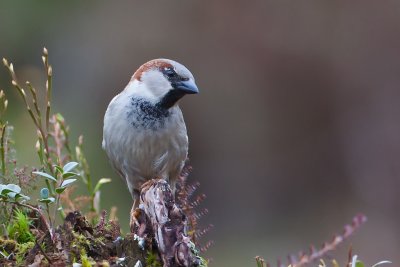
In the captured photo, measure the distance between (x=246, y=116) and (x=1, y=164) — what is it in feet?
19.3

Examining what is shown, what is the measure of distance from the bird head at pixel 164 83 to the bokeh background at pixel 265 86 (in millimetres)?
4835

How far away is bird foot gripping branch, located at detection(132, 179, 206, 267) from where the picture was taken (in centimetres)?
211

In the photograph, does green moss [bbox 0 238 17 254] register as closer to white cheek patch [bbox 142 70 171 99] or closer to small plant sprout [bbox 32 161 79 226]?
small plant sprout [bbox 32 161 79 226]

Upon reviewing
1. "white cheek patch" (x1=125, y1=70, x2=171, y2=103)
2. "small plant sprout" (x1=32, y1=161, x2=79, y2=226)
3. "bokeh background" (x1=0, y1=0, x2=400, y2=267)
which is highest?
"white cheek patch" (x1=125, y1=70, x2=171, y2=103)

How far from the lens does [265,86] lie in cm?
838

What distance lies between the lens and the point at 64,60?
8.46m

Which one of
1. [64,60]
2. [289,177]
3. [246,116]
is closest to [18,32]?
[64,60]

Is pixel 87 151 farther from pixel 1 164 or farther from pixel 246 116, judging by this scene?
pixel 1 164

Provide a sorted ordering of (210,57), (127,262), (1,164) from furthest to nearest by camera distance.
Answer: (210,57) → (1,164) → (127,262)

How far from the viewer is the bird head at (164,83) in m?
3.05

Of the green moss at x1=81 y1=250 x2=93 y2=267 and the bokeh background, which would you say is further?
the bokeh background

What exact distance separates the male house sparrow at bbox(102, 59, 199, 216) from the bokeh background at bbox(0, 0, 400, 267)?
15.8ft

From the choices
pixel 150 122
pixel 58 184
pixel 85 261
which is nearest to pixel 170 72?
pixel 150 122

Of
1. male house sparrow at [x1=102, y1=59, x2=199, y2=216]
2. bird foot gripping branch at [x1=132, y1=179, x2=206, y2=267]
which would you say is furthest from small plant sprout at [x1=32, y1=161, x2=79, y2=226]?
male house sparrow at [x1=102, y1=59, x2=199, y2=216]
